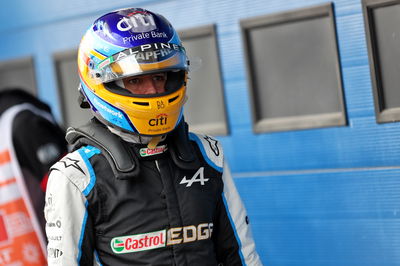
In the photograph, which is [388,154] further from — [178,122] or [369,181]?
[178,122]

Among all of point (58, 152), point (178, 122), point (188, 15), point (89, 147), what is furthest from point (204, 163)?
point (188, 15)

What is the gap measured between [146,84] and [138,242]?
0.61 metres

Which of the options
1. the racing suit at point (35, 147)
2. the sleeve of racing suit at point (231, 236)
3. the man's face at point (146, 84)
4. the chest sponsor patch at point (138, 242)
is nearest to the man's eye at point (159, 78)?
the man's face at point (146, 84)

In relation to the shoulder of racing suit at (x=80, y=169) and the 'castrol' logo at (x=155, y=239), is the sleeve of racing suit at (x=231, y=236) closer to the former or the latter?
the 'castrol' logo at (x=155, y=239)

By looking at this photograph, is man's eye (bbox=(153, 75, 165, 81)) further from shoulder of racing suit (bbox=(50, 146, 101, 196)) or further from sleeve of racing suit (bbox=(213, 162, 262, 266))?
sleeve of racing suit (bbox=(213, 162, 262, 266))

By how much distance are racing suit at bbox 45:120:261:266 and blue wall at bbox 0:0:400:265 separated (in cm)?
129

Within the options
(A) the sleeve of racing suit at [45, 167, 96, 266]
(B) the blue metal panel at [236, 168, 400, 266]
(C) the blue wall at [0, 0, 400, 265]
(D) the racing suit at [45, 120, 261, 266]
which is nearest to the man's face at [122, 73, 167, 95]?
(D) the racing suit at [45, 120, 261, 266]

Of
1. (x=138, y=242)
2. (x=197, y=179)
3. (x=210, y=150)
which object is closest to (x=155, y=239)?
(x=138, y=242)

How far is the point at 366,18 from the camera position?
382 centimetres

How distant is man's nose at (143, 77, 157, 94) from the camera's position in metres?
2.90

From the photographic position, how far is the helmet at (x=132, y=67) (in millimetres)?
2854

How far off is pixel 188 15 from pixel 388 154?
5.36ft

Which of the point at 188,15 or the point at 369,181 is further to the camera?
the point at 188,15

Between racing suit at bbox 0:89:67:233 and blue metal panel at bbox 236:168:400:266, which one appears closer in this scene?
blue metal panel at bbox 236:168:400:266
